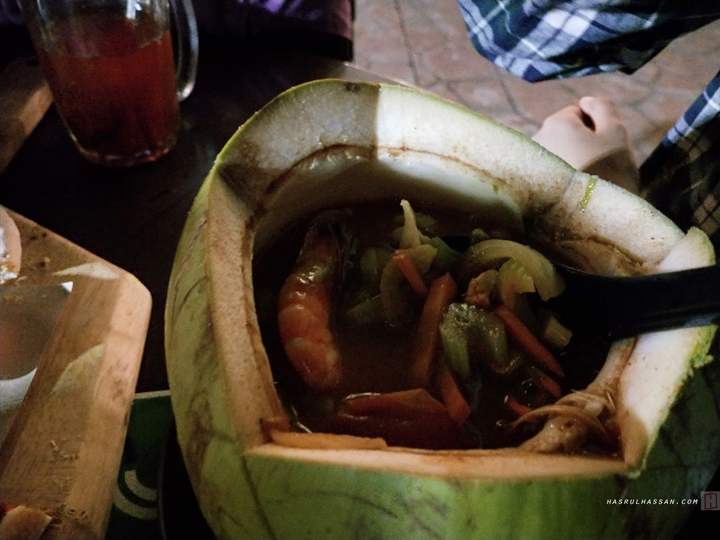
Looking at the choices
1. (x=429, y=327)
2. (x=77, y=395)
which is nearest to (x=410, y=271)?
(x=429, y=327)

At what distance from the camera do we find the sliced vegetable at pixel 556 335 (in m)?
0.47

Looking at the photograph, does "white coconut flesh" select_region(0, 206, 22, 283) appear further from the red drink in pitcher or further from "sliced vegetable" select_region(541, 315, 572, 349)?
"sliced vegetable" select_region(541, 315, 572, 349)

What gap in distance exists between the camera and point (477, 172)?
523 mm

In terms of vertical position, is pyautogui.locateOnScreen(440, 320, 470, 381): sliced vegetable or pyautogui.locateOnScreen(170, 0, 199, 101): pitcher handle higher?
pyautogui.locateOnScreen(170, 0, 199, 101): pitcher handle

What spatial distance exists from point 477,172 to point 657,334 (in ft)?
0.64

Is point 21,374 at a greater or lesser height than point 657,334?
lesser

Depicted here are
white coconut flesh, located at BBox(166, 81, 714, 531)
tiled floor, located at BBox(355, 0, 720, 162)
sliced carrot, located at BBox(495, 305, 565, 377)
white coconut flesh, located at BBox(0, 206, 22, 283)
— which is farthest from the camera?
tiled floor, located at BBox(355, 0, 720, 162)

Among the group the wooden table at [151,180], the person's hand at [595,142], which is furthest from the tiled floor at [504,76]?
the wooden table at [151,180]

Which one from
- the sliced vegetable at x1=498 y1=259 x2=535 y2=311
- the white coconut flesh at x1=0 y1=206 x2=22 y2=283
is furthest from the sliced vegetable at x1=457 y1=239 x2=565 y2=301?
the white coconut flesh at x1=0 y1=206 x2=22 y2=283

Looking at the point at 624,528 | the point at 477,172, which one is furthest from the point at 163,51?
the point at 624,528

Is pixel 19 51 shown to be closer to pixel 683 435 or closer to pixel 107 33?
pixel 107 33

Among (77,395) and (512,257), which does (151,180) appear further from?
(512,257)

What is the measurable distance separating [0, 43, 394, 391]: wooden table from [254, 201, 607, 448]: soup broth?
202 mm

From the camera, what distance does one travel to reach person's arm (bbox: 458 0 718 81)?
702 millimetres
